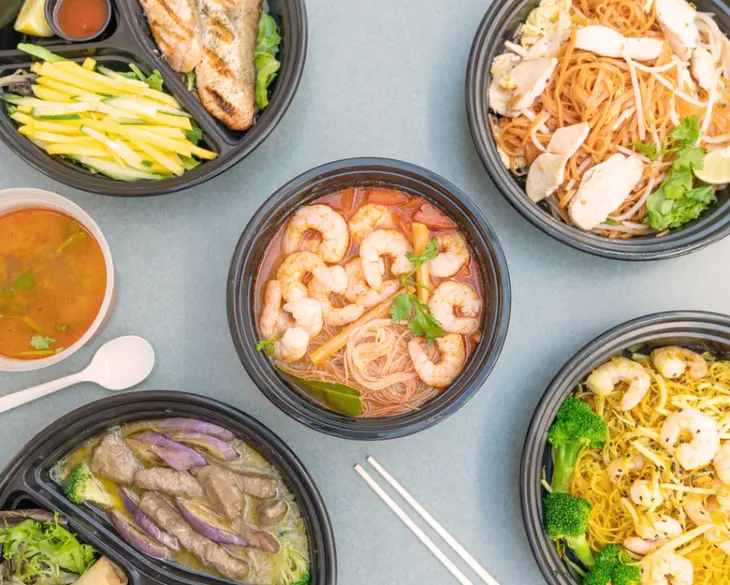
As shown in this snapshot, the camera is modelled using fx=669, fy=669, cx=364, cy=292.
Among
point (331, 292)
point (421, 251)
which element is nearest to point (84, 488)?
point (331, 292)

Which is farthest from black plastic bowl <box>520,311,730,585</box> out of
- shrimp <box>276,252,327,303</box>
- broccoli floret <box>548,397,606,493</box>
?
shrimp <box>276,252,327,303</box>

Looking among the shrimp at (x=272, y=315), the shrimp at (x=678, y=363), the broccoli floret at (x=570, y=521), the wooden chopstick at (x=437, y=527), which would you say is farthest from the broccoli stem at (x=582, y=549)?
the shrimp at (x=272, y=315)

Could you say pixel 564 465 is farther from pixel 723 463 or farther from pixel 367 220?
pixel 367 220

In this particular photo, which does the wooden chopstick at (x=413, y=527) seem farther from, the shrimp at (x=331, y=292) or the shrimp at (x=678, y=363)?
the shrimp at (x=678, y=363)

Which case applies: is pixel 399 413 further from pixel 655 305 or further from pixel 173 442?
pixel 655 305

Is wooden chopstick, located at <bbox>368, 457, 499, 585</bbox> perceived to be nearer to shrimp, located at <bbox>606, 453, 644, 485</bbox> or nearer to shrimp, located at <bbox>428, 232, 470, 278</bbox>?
shrimp, located at <bbox>606, 453, 644, 485</bbox>

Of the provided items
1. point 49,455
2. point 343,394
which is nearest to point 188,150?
point 343,394
